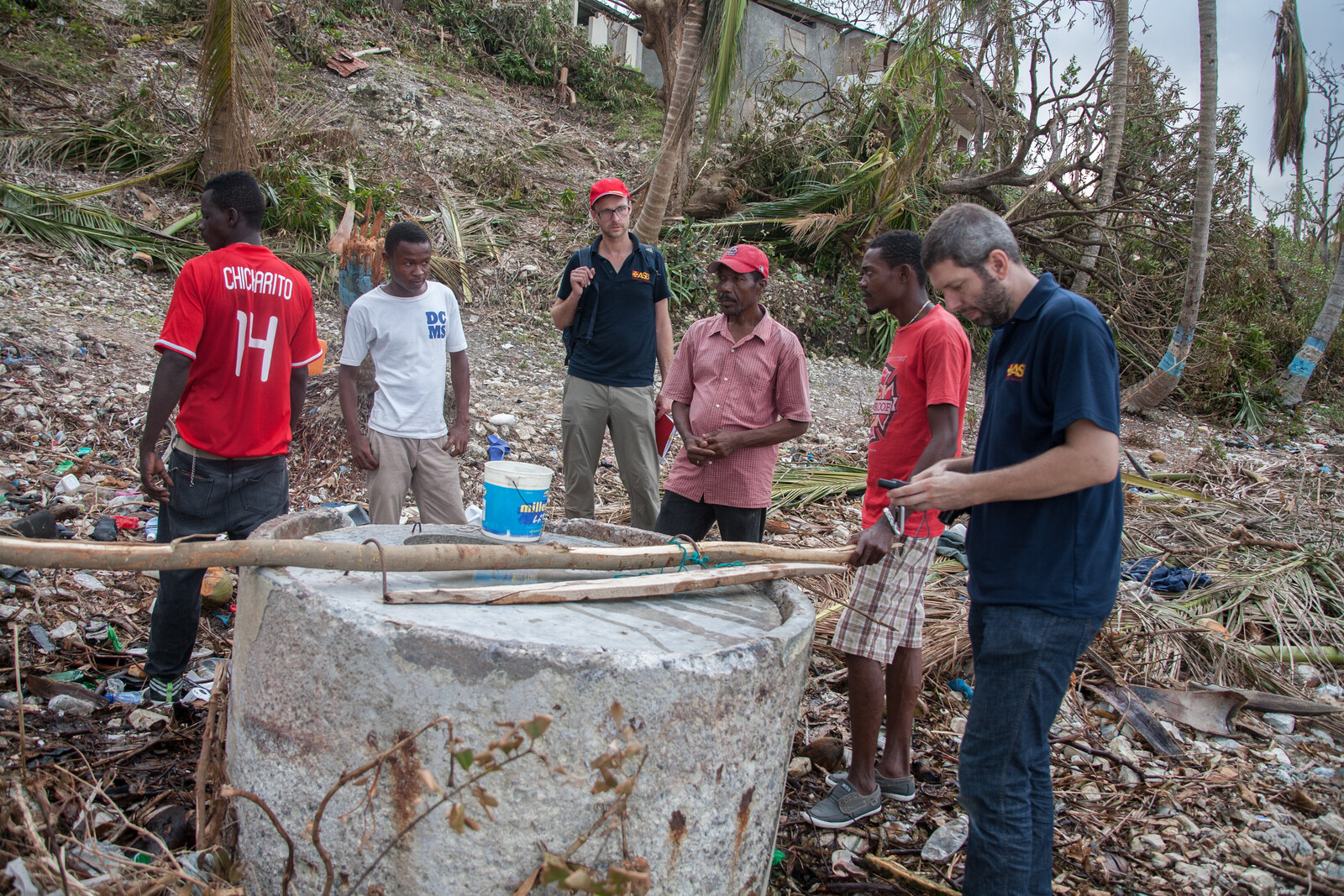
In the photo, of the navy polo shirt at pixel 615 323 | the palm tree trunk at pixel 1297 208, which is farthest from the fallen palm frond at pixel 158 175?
the palm tree trunk at pixel 1297 208

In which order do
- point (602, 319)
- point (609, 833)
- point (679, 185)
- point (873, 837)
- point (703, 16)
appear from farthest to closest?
point (679, 185) < point (703, 16) < point (602, 319) < point (873, 837) < point (609, 833)

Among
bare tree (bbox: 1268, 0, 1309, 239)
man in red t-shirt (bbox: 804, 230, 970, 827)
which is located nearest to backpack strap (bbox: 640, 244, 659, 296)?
man in red t-shirt (bbox: 804, 230, 970, 827)

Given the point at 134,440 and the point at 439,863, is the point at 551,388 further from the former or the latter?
the point at 439,863

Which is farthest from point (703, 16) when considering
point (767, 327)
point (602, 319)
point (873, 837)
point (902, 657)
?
point (873, 837)

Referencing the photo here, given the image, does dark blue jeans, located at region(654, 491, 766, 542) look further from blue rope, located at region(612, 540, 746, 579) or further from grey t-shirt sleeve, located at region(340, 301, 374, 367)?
grey t-shirt sleeve, located at region(340, 301, 374, 367)

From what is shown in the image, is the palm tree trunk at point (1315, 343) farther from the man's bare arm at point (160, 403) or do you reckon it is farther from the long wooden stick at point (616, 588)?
the man's bare arm at point (160, 403)

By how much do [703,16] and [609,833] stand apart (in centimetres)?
672

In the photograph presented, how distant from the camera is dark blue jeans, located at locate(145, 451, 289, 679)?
8.81 feet

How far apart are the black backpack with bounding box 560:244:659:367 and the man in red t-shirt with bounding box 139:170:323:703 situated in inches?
56.1

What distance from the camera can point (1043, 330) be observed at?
6.06ft

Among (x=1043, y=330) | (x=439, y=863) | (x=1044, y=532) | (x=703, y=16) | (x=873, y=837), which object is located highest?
(x=703, y=16)

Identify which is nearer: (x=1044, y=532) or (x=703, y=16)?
(x=1044, y=532)

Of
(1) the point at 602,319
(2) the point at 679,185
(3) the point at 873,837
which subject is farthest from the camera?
(2) the point at 679,185

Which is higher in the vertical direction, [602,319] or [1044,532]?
[602,319]
